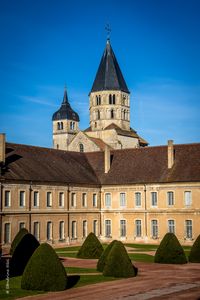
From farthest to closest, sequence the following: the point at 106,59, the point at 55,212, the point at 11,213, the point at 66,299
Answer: the point at 106,59 → the point at 55,212 → the point at 11,213 → the point at 66,299

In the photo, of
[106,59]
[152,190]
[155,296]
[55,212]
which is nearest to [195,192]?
[152,190]

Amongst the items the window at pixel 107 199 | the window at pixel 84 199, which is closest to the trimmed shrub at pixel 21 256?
the window at pixel 84 199

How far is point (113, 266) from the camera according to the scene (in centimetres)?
2689

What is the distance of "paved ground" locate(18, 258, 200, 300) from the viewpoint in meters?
21.3

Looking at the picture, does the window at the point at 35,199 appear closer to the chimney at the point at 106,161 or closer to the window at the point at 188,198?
the chimney at the point at 106,161

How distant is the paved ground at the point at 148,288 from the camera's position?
21328mm

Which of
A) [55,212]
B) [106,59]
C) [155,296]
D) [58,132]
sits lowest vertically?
[155,296]

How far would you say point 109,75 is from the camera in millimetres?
78812

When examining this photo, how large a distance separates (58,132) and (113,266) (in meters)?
84.1

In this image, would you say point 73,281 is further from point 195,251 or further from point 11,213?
point 11,213

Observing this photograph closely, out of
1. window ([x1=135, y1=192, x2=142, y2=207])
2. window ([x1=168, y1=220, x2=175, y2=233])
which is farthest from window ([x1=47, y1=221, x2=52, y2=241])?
window ([x1=168, y1=220, x2=175, y2=233])

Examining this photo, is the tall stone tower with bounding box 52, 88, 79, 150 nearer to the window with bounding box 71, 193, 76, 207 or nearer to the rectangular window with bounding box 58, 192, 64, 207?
the window with bounding box 71, 193, 76, 207

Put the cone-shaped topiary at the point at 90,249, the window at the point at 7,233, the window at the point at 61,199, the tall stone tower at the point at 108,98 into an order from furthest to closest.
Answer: the tall stone tower at the point at 108,98 → the window at the point at 61,199 → the window at the point at 7,233 → the cone-shaped topiary at the point at 90,249

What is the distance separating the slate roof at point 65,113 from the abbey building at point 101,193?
5359 centimetres
